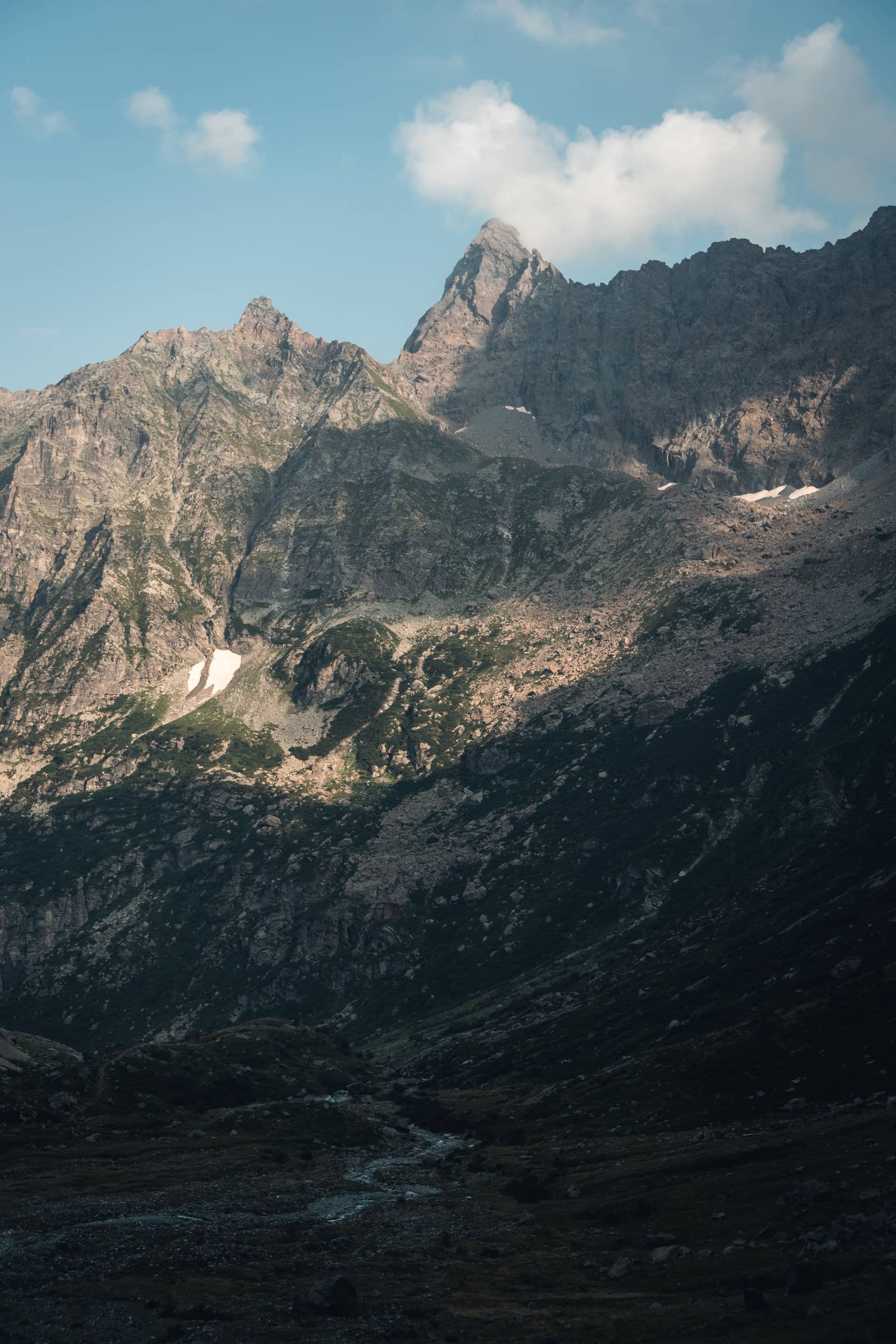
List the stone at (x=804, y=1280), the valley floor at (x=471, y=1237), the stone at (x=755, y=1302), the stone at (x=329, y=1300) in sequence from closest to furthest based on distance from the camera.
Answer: the stone at (x=755, y=1302)
the stone at (x=804, y=1280)
the valley floor at (x=471, y=1237)
the stone at (x=329, y=1300)

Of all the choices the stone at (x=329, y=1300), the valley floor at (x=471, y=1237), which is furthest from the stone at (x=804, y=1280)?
the stone at (x=329, y=1300)

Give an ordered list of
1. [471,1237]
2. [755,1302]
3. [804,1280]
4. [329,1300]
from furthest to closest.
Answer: [471,1237], [329,1300], [804,1280], [755,1302]

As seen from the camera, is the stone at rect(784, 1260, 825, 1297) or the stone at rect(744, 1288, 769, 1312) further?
the stone at rect(784, 1260, 825, 1297)

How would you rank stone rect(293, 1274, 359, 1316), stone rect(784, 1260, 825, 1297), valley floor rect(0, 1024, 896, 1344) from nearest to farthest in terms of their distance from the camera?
stone rect(784, 1260, 825, 1297) → valley floor rect(0, 1024, 896, 1344) → stone rect(293, 1274, 359, 1316)

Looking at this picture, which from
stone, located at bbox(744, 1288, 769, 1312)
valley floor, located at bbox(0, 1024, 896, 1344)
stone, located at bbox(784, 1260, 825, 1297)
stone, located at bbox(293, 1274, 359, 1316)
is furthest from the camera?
stone, located at bbox(293, 1274, 359, 1316)

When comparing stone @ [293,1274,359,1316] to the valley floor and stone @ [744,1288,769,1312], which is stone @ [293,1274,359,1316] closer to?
the valley floor

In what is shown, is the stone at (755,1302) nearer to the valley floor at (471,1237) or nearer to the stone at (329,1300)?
the valley floor at (471,1237)

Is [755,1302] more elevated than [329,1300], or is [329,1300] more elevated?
[329,1300]

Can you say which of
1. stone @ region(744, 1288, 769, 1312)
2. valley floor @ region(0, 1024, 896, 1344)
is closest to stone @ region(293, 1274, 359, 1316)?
valley floor @ region(0, 1024, 896, 1344)

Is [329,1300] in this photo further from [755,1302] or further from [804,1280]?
[804,1280]

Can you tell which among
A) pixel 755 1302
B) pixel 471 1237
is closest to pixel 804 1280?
pixel 755 1302

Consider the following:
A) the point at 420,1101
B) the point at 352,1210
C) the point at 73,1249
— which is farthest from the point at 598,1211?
the point at 420,1101

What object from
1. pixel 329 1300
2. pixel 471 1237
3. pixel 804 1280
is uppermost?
A: pixel 329 1300

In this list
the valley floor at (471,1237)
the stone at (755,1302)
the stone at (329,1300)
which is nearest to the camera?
the stone at (755,1302)
